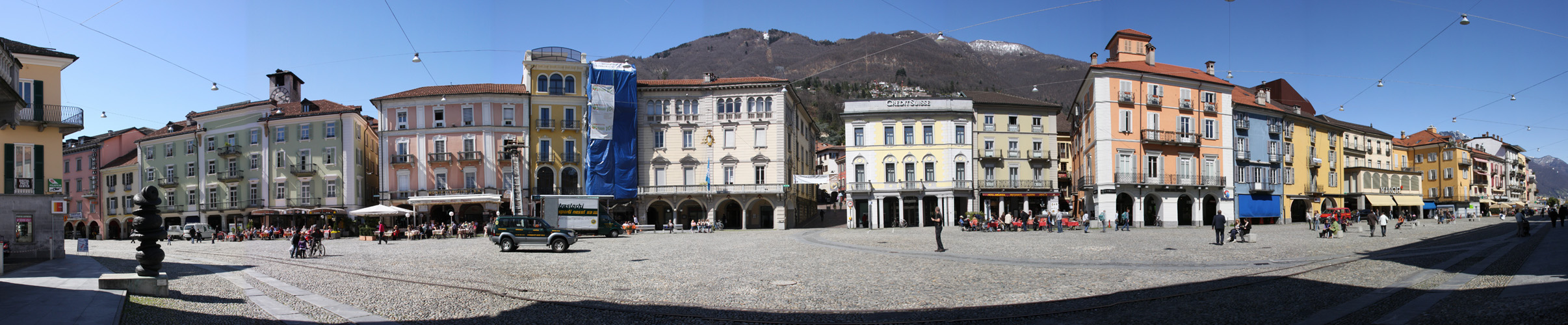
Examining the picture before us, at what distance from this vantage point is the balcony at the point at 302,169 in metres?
50.2

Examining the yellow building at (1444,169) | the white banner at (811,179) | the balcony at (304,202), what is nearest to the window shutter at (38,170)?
the balcony at (304,202)

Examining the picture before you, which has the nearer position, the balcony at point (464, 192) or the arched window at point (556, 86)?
the balcony at point (464, 192)

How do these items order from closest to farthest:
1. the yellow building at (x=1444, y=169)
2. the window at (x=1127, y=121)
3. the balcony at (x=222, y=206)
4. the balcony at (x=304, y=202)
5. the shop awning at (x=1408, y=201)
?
1. the window at (x=1127, y=121)
2. the balcony at (x=304, y=202)
3. the balcony at (x=222, y=206)
4. the shop awning at (x=1408, y=201)
5. the yellow building at (x=1444, y=169)

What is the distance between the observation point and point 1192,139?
4725 cm

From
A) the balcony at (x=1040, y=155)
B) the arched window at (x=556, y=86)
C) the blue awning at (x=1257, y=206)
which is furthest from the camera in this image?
the balcony at (x=1040, y=155)

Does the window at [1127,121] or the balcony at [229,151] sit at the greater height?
the window at [1127,121]

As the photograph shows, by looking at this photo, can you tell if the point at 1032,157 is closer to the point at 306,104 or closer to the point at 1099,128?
the point at 1099,128

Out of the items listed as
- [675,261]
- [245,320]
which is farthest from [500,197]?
[245,320]

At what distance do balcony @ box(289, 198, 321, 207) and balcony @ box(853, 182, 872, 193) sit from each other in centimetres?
3432

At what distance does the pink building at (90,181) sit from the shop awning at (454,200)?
2835 cm

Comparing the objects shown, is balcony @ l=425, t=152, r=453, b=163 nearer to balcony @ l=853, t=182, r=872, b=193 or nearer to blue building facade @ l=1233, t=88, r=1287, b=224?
balcony @ l=853, t=182, r=872, b=193

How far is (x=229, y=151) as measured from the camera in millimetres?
52094

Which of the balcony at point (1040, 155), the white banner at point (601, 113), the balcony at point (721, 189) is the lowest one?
the balcony at point (721, 189)

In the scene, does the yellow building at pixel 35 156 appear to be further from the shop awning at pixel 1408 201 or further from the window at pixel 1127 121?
the shop awning at pixel 1408 201
